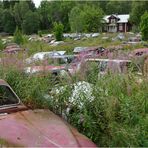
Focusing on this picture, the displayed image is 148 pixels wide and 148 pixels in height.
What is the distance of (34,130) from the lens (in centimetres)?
468

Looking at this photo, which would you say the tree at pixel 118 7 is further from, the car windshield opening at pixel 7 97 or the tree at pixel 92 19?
the car windshield opening at pixel 7 97

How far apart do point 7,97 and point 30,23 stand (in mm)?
85418

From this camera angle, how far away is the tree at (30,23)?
290ft

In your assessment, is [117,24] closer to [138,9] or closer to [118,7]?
[138,9]

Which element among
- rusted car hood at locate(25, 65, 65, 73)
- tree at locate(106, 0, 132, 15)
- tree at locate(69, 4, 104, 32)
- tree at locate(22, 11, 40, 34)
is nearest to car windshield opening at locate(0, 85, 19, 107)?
rusted car hood at locate(25, 65, 65, 73)

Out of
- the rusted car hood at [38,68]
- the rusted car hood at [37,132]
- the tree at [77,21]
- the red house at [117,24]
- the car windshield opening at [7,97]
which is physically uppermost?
the rusted car hood at [38,68]

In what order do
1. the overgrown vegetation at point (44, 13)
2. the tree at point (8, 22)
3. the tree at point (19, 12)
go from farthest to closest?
the tree at point (8, 22) < the tree at point (19, 12) < the overgrown vegetation at point (44, 13)

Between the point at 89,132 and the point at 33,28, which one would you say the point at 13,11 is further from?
the point at 89,132

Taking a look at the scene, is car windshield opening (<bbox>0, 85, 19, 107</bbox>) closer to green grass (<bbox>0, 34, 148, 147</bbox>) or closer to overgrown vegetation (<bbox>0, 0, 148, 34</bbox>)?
green grass (<bbox>0, 34, 148, 147</bbox>)

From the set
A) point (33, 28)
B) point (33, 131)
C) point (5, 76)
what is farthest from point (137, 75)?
point (33, 28)

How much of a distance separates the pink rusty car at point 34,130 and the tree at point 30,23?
84.4 m

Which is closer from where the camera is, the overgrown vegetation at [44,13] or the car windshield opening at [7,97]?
the car windshield opening at [7,97]

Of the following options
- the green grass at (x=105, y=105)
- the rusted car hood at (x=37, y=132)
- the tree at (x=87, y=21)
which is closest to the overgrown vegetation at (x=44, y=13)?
the tree at (x=87, y=21)

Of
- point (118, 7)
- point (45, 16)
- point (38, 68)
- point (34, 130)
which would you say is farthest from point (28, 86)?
point (118, 7)
